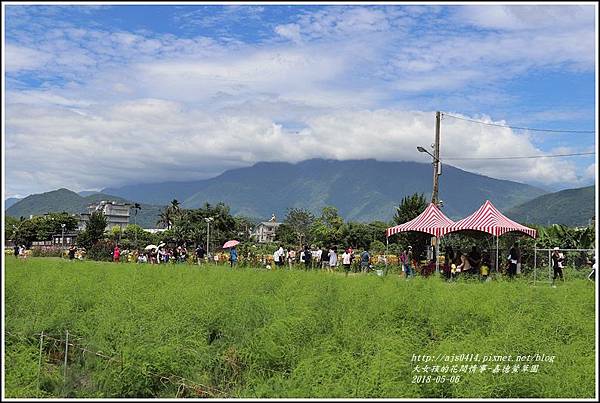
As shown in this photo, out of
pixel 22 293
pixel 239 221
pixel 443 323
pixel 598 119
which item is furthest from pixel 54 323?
pixel 239 221

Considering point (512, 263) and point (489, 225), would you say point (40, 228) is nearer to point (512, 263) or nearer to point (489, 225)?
point (489, 225)

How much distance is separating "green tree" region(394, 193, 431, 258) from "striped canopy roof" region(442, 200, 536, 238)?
6.84 meters

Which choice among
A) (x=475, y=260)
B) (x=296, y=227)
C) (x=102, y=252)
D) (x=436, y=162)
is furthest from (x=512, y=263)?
(x=296, y=227)

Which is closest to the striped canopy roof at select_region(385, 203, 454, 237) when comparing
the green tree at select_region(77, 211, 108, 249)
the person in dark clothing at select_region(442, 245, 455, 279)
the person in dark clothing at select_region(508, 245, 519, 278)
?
the person in dark clothing at select_region(442, 245, 455, 279)

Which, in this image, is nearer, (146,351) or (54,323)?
(146,351)

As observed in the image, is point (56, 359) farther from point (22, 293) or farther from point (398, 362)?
point (398, 362)

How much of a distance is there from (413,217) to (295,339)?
22.9 metres

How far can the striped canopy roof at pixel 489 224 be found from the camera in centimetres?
2022

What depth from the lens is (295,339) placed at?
8695mm

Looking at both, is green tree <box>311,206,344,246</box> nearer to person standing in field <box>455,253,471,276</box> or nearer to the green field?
person standing in field <box>455,253,471,276</box>

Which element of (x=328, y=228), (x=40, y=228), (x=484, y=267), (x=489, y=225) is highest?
(x=328, y=228)

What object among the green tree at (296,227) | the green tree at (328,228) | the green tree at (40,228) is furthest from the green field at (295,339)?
the green tree at (40,228)

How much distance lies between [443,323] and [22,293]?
7930 millimetres

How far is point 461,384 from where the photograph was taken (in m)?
6.75
